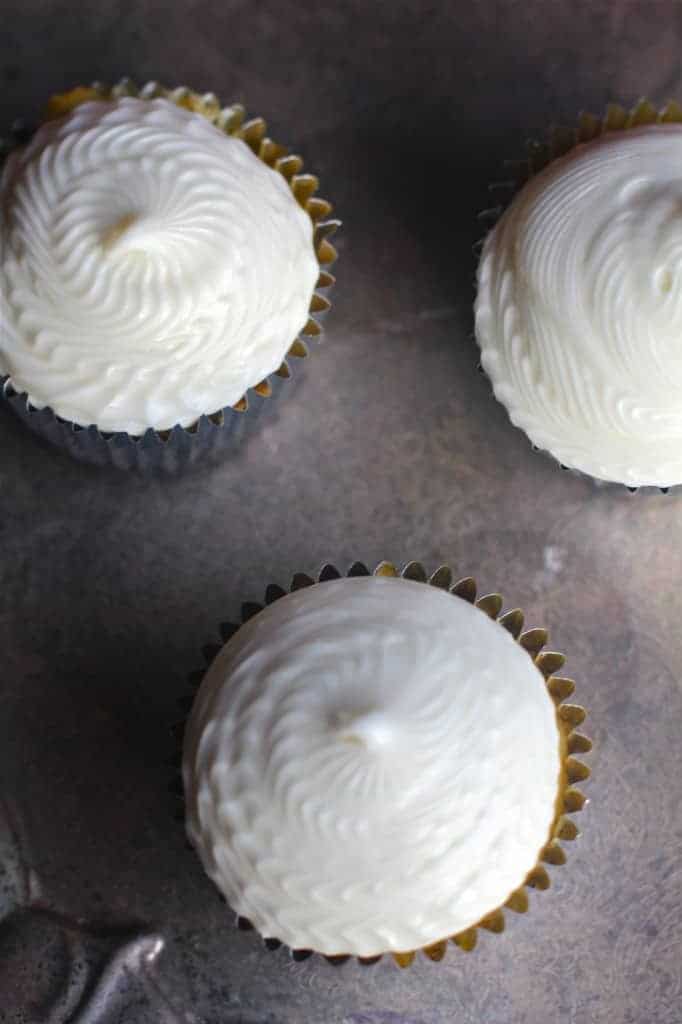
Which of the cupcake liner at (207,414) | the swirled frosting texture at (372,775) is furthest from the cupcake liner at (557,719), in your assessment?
the cupcake liner at (207,414)

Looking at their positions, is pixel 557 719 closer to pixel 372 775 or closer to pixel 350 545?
pixel 372 775

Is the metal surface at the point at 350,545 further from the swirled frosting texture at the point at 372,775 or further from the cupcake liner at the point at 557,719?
the swirled frosting texture at the point at 372,775

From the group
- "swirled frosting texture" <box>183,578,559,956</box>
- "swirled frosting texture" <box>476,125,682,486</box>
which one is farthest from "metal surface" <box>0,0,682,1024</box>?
"swirled frosting texture" <box>183,578,559,956</box>

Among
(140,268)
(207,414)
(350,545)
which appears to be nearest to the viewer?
(140,268)

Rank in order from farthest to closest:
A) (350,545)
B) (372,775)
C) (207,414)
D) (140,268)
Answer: (350,545)
(207,414)
(140,268)
(372,775)

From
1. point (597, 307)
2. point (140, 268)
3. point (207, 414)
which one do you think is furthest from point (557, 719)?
point (140, 268)

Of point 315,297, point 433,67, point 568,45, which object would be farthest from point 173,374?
point 568,45
